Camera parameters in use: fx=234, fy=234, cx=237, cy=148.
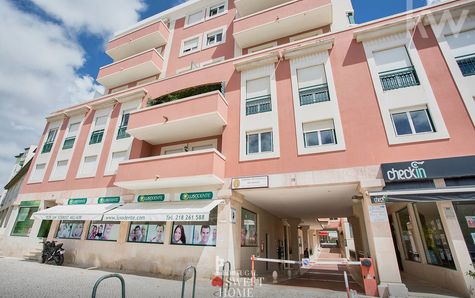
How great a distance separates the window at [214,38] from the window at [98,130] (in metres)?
9.77

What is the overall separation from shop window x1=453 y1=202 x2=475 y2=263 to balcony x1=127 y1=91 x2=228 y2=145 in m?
10.1

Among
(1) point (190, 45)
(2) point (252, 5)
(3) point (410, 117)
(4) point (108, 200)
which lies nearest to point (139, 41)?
(1) point (190, 45)

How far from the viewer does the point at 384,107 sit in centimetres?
993

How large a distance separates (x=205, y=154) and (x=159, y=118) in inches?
160

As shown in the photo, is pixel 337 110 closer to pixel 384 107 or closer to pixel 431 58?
pixel 384 107

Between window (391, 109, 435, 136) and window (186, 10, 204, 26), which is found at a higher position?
window (186, 10, 204, 26)

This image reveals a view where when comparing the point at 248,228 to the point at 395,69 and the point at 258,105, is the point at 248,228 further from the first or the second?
the point at 395,69

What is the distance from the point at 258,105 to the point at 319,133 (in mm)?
3542

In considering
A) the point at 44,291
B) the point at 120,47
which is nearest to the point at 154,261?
the point at 44,291

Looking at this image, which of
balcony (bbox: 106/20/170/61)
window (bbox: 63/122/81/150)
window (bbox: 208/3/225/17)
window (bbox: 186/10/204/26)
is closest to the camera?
window (bbox: 63/122/81/150)

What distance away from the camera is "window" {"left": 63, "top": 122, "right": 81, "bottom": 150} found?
57.4 feet

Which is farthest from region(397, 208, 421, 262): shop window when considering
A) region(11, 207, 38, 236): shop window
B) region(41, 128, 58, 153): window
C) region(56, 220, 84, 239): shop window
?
region(41, 128, 58, 153): window

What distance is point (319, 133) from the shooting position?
35.4 feet

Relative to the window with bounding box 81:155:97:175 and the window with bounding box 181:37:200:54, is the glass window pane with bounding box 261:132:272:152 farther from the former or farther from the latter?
the window with bounding box 181:37:200:54
